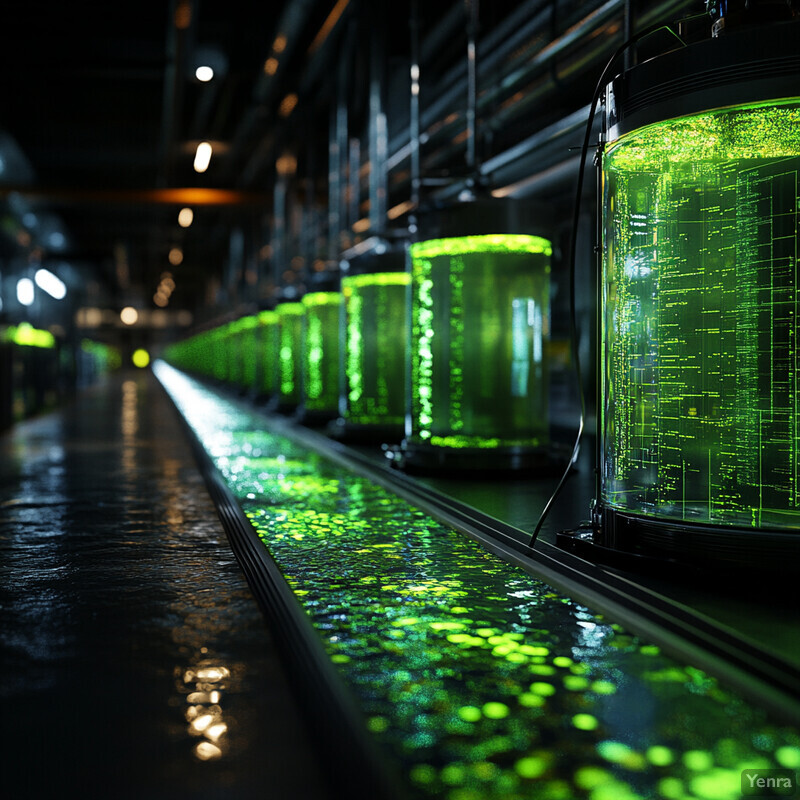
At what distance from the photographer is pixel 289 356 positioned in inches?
424

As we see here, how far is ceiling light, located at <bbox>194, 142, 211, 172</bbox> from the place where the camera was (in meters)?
13.9

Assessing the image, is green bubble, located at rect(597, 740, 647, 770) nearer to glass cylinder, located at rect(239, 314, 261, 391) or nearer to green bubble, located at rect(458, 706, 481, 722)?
green bubble, located at rect(458, 706, 481, 722)

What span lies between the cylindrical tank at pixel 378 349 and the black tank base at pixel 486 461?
1813 millimetres

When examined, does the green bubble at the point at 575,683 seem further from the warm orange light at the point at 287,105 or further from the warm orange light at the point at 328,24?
the warm orange light at the point at 287,105

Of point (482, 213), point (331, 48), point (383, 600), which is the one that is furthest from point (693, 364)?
point (331, 48)

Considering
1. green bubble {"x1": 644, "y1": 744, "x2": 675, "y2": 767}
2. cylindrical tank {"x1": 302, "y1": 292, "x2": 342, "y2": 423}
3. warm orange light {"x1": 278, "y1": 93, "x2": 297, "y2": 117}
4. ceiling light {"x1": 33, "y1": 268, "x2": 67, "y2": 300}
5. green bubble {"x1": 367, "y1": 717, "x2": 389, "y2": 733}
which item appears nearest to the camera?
green bubble {"x1": 644, "y1": 744, "x2": 675, "y2": 767}

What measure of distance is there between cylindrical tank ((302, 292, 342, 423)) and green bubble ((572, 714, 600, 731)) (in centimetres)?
713

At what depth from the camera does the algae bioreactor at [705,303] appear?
2330mm

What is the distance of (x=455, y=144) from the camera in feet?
21.5

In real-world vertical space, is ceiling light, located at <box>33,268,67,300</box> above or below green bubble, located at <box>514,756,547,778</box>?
above

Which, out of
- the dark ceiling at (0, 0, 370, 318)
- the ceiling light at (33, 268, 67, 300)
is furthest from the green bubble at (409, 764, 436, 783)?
the ceiling light at (33, 268, 67, 300)

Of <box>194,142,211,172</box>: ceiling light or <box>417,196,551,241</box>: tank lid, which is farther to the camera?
<box>194,142,211,172</box>: ceiling light

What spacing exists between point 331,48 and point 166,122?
480 centimetres

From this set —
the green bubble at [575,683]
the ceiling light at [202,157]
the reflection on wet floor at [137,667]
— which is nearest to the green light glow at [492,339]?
the reflection on wet floor at [137,667]
